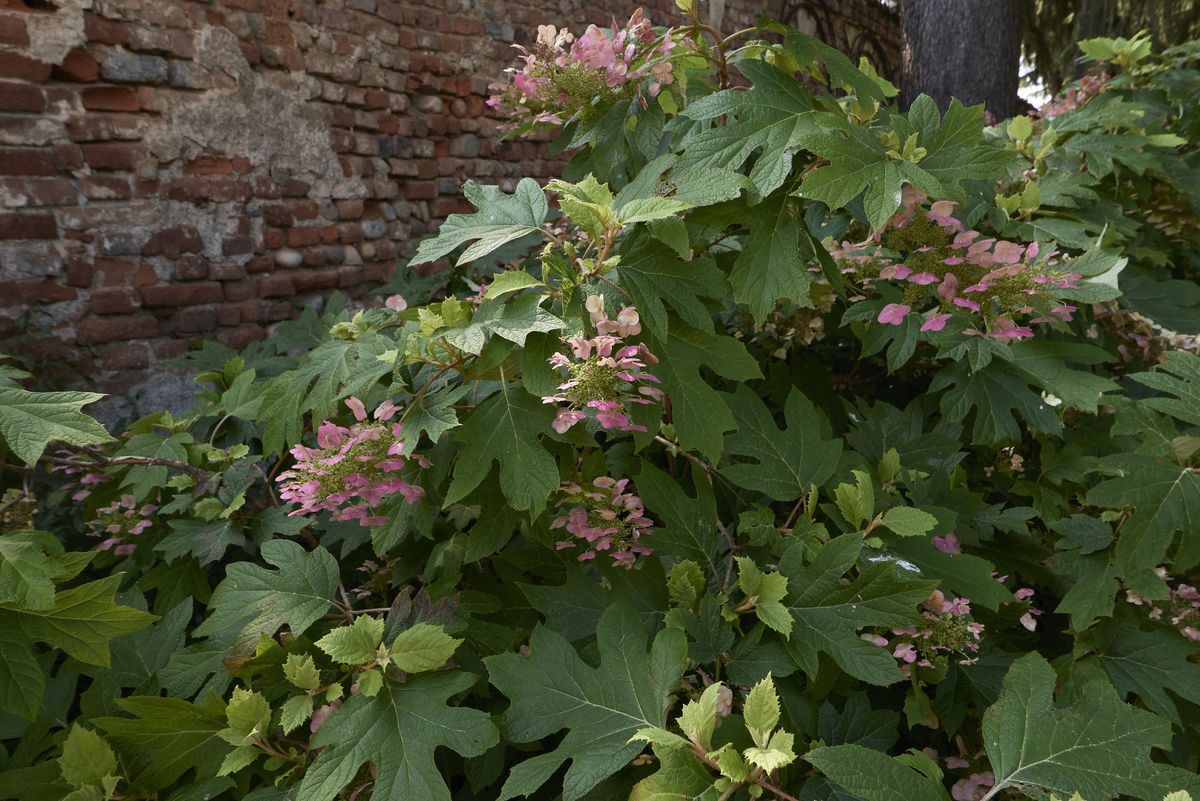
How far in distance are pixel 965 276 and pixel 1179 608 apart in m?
0.67

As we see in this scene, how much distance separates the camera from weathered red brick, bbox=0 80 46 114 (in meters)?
2.70

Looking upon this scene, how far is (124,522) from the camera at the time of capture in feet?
5.34

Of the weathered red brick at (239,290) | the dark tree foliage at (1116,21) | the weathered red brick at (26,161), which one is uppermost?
the dark tree foliage at (1116,21)

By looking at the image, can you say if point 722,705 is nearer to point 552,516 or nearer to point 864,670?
point 864,670

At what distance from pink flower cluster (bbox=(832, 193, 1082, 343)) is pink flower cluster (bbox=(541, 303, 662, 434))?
0.54 meters

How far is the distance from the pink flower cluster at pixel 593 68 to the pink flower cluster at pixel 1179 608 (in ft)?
3.93

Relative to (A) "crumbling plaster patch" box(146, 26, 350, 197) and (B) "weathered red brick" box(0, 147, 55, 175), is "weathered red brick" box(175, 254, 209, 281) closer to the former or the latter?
(A) "crumbling plaster patch" box(146, 26, 350, 197)

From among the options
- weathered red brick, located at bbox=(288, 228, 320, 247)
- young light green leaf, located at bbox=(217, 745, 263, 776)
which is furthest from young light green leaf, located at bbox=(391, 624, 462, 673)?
weathered red brick, located at bbox=(288, 228, 320, 247)

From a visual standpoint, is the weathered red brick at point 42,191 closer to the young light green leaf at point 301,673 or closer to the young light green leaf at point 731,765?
the young light green leaf at point 301,673

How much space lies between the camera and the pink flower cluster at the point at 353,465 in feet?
3.50

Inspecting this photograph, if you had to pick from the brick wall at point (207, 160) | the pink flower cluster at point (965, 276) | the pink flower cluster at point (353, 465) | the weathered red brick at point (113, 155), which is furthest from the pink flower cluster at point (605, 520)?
the weathered red brick at point (113, 155)

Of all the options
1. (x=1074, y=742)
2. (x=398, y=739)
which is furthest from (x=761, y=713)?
(x=398, y=739)

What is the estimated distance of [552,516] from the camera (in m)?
1.22

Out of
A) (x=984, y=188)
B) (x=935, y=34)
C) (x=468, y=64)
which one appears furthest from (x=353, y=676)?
(x=935, y=34)
